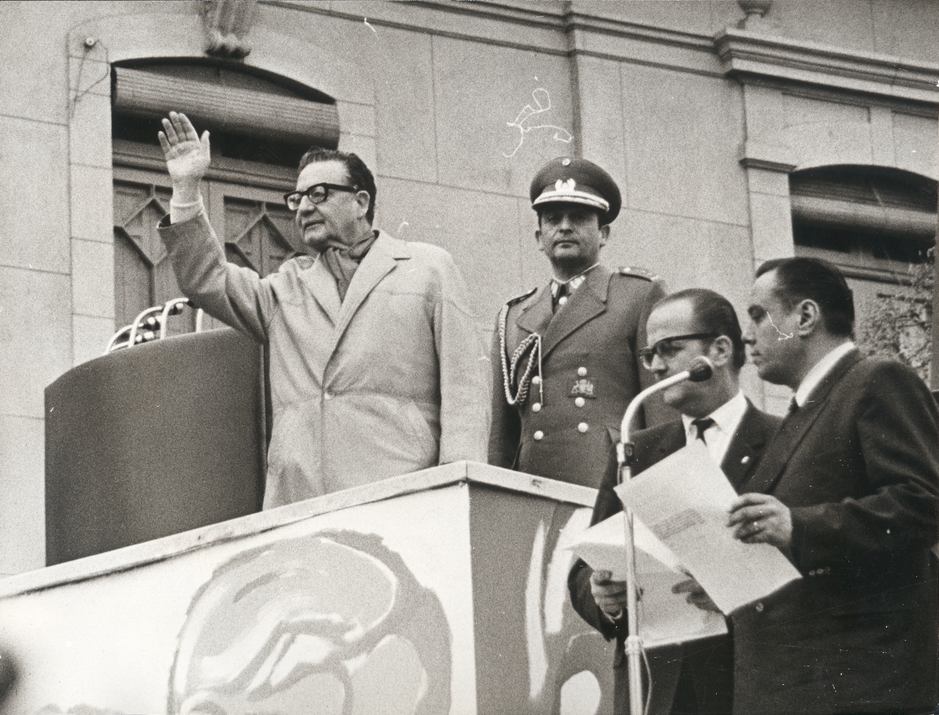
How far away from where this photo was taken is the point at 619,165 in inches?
549

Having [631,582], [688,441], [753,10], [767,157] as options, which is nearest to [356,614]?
[688,441]

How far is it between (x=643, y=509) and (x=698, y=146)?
719cm

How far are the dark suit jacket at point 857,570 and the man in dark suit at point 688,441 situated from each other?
0.24 m

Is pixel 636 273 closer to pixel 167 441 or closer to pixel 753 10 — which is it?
pixel 167 441

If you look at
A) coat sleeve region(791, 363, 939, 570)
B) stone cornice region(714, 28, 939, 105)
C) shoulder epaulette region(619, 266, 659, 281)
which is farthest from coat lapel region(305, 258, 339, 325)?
stone cornice region(714, 28, 939, 105)

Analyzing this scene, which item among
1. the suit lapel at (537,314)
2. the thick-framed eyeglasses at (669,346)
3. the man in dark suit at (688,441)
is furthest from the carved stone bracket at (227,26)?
the thick-framed eyeglasses at (669,346)

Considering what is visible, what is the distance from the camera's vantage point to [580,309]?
403 inches

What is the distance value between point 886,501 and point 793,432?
20.3 inches

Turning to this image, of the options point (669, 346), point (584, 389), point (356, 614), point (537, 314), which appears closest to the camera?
point (669, 346)

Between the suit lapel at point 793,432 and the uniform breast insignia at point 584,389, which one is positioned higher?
the uniform breast insignia at point 584,389

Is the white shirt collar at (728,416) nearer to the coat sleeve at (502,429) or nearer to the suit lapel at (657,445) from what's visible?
the suit lapel at (657,445)

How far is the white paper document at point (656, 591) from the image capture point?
24.9 ft

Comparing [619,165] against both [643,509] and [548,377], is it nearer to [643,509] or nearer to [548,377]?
[548,377]

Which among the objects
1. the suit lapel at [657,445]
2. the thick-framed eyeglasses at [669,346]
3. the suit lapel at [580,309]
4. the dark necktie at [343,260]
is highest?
the dark necktie at [343,260]
